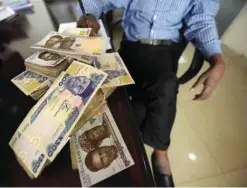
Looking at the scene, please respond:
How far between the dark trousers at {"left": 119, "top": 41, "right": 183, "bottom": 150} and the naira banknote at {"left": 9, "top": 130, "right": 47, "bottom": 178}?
1.50ft

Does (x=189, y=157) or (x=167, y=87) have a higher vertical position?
(x=167, y=87)

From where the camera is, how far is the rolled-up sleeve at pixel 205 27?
2.90 feet

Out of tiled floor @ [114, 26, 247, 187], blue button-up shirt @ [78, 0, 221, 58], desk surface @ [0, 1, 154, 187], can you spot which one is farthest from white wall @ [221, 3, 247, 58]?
desk surface @ [0, 1, 154, 187]

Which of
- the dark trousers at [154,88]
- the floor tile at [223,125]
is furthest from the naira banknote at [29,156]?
the floor tile at [223,125]

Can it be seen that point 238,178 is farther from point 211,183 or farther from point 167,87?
point 167,87

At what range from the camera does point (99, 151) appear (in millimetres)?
522

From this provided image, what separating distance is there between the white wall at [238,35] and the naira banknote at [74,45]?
5.14ft

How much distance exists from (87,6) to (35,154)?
0.77 m

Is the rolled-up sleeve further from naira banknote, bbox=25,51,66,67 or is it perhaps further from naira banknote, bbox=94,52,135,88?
naira banknote, bbox=25,51,66,67

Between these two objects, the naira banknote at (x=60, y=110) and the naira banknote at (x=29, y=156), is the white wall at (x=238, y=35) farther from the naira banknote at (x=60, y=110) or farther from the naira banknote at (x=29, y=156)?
the naira banknote at (x=29, y=156)

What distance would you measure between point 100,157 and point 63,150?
12cm

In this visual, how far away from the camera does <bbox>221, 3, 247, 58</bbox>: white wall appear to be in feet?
5.47

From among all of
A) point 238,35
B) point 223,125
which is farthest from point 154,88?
point 238,35

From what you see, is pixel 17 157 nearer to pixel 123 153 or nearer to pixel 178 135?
pixel 123 153
